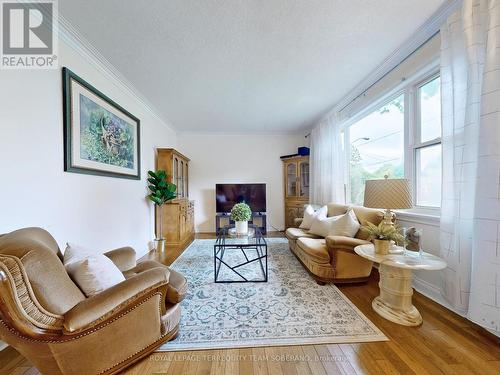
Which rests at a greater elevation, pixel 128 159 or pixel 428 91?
pixel 428 91

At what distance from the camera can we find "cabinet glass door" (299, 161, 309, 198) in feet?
16.8

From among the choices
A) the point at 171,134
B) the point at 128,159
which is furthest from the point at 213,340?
the point at 171,134

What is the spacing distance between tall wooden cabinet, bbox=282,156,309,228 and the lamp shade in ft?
10.5

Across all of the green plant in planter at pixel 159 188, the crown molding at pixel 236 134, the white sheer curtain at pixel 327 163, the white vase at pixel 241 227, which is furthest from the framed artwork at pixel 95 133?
the white sheer curtain at pixel 327 163

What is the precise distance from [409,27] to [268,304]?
3.02 metres

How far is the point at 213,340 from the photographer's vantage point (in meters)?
1.54

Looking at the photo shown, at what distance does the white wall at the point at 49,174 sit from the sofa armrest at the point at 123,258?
63 centimetres

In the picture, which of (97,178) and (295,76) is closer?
(97,178)

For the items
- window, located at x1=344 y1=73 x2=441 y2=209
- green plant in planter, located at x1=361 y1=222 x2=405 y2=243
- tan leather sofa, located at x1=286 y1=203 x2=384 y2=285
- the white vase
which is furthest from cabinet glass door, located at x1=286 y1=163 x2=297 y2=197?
green plant in planter, located at x1=361 y1=222 x2=405 y2=243

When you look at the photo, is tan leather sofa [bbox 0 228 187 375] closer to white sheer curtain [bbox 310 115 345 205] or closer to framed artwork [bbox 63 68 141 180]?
framed artwork [bbox 63 68 141 180]

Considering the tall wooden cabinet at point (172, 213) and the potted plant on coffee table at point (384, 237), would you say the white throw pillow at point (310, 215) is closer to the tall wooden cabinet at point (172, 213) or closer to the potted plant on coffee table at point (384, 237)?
the potted plant on coffee table at point (384, 237)

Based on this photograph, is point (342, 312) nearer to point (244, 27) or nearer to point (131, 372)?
point (131, 372)

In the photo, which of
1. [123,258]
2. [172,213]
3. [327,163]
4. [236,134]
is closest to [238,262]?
[123,258]

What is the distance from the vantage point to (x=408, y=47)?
2232 millimetres
